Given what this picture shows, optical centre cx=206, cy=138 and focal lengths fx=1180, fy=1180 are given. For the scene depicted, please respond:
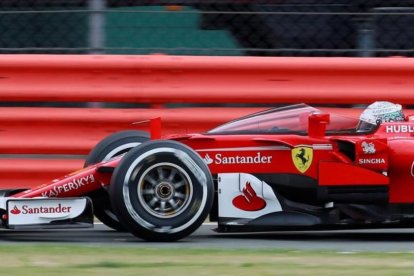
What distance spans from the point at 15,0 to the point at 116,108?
1277mm

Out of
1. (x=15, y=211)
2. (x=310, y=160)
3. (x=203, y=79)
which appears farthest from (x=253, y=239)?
(x=203, y=79)

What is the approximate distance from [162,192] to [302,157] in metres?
0.92

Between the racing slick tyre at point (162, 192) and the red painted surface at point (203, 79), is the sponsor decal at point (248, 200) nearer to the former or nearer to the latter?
the racing slick tyre at point (162, 192)

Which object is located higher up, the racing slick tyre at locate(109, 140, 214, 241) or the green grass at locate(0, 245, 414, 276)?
the racing slick tyre at locate(109, 140, 214, 241)

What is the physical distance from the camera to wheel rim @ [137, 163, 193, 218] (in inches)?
287

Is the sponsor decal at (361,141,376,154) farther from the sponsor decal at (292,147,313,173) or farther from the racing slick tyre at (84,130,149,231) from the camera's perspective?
the racing slick tyre at (84,130,149,231)

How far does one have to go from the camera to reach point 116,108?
962 centimetres

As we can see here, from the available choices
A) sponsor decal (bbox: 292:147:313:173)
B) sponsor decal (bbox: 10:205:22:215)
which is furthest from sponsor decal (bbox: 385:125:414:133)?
sponsor decal (bbox: 10:205:22:215)

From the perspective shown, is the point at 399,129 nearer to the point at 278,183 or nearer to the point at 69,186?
the point at 278,183

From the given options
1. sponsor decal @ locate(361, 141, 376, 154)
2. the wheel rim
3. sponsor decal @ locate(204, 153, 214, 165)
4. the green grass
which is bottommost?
the green grass

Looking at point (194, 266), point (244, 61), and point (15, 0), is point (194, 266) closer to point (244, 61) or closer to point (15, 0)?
point (244, 61)

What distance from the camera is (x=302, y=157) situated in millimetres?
7492

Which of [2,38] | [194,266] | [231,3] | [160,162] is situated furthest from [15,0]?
[194,266]

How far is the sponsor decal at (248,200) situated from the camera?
748 centimetres
